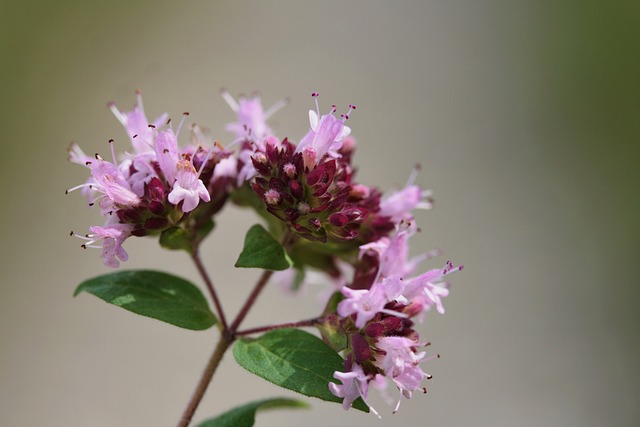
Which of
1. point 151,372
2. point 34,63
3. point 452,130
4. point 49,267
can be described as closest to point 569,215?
point 452,130

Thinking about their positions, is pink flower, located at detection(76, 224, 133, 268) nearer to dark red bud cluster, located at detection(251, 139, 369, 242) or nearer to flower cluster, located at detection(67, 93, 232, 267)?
flower cluster, located at detection(67, 93, 232, 267)

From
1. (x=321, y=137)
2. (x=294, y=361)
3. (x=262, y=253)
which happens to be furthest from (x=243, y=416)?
(x=321, y=137)

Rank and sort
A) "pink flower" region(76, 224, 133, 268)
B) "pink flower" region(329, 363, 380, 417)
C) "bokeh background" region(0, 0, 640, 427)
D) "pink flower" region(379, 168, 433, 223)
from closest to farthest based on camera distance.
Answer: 1. "pink flower" region(329, 363, 380, 417)
2. "pink flower" region(76, 224, 133, 268)
3. "pink flower" region(379, 168, 433, 223)
4. "bokeh background" region(0, 0, 640, 427)

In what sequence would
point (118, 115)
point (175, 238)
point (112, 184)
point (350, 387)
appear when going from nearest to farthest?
1. point (350, 387)
2. point (112, 184)
3. point (175, 238)
4. point (118, 115)

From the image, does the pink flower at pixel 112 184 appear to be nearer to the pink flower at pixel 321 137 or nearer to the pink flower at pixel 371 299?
the pink flower at pixel 321 137

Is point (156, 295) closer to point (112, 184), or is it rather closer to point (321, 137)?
point (112, 184)

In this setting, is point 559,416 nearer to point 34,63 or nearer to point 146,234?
point 146,234

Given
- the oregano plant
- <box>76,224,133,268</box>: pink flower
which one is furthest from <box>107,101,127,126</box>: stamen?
<box>76,224,133,268</box>: pink flower
